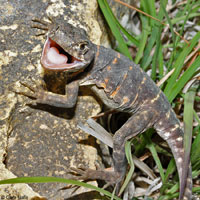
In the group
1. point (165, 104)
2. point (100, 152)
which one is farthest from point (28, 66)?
point (165, 104)

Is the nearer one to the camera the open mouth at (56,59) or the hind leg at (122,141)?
the open mouth at (56,59)

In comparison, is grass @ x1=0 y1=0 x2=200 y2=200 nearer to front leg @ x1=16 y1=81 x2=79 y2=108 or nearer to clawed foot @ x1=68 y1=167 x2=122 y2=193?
clawed foot @ x1=68 y1=167 x2=122 y2=193

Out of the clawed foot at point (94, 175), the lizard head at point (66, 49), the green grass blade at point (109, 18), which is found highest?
the green grass blade at point (109, 18)

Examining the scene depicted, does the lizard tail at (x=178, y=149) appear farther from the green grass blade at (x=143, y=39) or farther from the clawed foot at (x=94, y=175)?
the green grass blade at (x=143, y=39)

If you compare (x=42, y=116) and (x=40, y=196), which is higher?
(x=42, y=116)

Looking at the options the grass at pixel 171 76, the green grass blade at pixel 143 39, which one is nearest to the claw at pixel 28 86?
the grass at pixel 171 76

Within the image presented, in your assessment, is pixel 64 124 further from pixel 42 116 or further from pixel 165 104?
pixel 165 104
